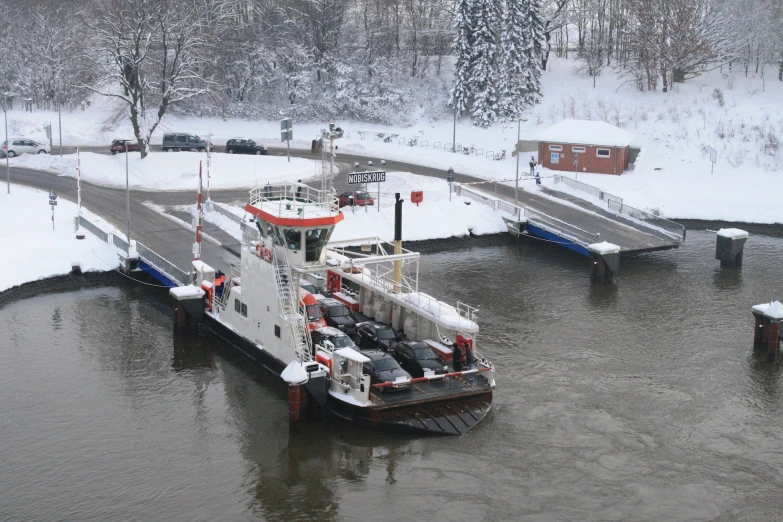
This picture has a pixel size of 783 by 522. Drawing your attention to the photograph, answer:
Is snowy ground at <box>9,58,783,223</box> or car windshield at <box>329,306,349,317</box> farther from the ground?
snowy ground at <box>9,58,783,223</box>

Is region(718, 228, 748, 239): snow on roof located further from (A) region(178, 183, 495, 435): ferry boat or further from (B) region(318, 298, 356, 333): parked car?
(B) region(318, 298, 356, 333): parked car

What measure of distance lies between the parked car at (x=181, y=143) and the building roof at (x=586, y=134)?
26983 mm

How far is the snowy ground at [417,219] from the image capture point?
55812mm

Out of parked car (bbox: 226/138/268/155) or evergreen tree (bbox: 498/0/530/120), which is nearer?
parked car (bbox: 226/138/268/155)

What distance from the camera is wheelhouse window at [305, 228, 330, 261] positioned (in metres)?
35.6

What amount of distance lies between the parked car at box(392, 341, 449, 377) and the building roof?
39473mm

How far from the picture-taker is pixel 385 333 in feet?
119

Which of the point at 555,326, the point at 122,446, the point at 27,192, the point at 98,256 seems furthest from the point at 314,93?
the point at 122,446

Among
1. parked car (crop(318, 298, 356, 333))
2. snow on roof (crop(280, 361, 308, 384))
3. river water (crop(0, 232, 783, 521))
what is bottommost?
river water (crop(0, 232, 783, 521))

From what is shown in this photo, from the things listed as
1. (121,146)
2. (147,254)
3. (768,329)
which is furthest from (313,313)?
(121,146)

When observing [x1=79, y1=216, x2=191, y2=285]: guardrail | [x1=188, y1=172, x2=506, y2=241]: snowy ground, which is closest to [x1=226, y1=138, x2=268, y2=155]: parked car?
[x1=188, y1=172, x2=506, y2=241]: snowy ground

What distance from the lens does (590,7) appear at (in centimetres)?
9756

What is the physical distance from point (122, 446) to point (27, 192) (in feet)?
114

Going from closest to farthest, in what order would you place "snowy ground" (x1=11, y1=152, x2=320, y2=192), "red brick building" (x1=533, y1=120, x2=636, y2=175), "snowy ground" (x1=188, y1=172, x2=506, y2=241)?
1. "snowy ground" (x1=188, y1=172, x2=506, y2=241)
2. "snowy ground" (x1=11, y1=152, x2=320, y2=192)
3. "red brick building" (x1=533, y1=120, x2=636, y2=175)
